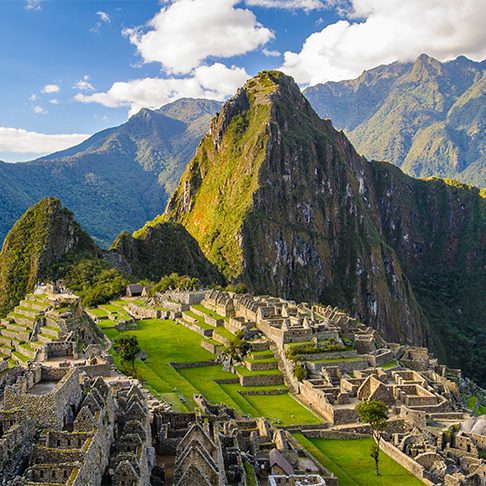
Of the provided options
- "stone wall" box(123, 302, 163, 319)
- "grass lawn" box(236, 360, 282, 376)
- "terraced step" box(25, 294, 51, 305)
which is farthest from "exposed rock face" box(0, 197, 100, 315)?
"grass lawn" box(236, 360, 282, 376)

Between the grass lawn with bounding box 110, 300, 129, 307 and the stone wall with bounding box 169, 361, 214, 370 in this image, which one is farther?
the grass lawn with bounding box 110, 300, 129, 307

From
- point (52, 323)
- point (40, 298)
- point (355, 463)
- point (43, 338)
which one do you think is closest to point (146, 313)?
point (40, 298)

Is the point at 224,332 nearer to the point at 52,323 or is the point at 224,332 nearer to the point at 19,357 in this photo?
the point at 52,323

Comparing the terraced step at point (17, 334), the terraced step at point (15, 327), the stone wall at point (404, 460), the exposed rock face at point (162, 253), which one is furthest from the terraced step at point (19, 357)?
the exposed rock face at point (162, 253)

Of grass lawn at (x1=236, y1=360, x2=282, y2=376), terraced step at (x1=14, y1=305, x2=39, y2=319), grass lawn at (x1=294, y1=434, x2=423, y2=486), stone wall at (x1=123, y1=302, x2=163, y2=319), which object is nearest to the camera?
grass lawn at (x1=294, y1=434, x2=423, y2=486)

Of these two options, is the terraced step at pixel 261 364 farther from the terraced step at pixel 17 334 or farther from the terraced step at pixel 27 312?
the terraced step at pixel 27 312

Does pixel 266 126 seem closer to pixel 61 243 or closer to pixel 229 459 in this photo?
pixel 61 243

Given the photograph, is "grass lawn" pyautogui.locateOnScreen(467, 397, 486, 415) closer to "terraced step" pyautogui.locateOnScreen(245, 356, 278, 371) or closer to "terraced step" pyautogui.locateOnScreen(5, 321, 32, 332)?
"terraced step" pyautogui.locateOnScreen(245, 356, 278, 371)
